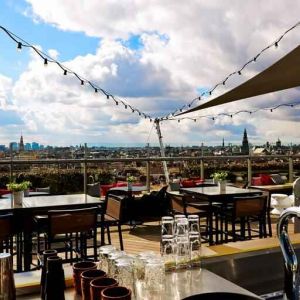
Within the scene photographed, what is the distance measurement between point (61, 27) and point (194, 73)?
4.52m

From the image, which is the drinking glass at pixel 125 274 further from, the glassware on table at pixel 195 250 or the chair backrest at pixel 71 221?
the chair backrest at pixel 71 221

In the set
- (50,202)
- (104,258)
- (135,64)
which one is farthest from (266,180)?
(104,258)

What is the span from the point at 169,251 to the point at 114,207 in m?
3.27

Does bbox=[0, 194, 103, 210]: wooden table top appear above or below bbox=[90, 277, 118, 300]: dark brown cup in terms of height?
below

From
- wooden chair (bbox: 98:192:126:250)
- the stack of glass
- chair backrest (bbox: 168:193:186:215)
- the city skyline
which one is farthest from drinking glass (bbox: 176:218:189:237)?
chair backrest (bbox: 168:193:186:215)

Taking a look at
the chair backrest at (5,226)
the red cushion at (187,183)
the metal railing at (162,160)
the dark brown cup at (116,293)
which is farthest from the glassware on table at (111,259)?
the red cushion at (187,183)

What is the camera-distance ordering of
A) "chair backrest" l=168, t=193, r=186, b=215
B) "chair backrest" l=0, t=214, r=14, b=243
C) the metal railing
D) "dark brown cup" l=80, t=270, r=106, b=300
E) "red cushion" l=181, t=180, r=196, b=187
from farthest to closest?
"red cushion" l=181, t=180, r=196, b=187, the metal railing, "chair backrest" l=168, t=193, r=186, b=215, "chair backrest" l=0, t=214, r=14, b=243, "dark brown cup" l=80, t=270, r=106, b=300

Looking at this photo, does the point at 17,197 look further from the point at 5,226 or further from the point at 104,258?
the point at 104,258

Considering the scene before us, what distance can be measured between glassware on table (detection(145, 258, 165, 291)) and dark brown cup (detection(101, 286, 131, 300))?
0.56 feet

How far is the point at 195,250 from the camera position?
1644 millimetres

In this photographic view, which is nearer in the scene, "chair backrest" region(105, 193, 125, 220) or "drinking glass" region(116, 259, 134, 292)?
"drinking glass" region(116, 259, 134, 292)

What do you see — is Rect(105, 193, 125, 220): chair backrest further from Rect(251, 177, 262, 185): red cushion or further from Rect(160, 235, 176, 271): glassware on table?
Rect(251, 177, 262, 185): red cushion

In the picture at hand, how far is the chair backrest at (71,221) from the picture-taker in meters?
3.77

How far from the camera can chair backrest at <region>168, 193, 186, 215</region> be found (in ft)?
17.2
